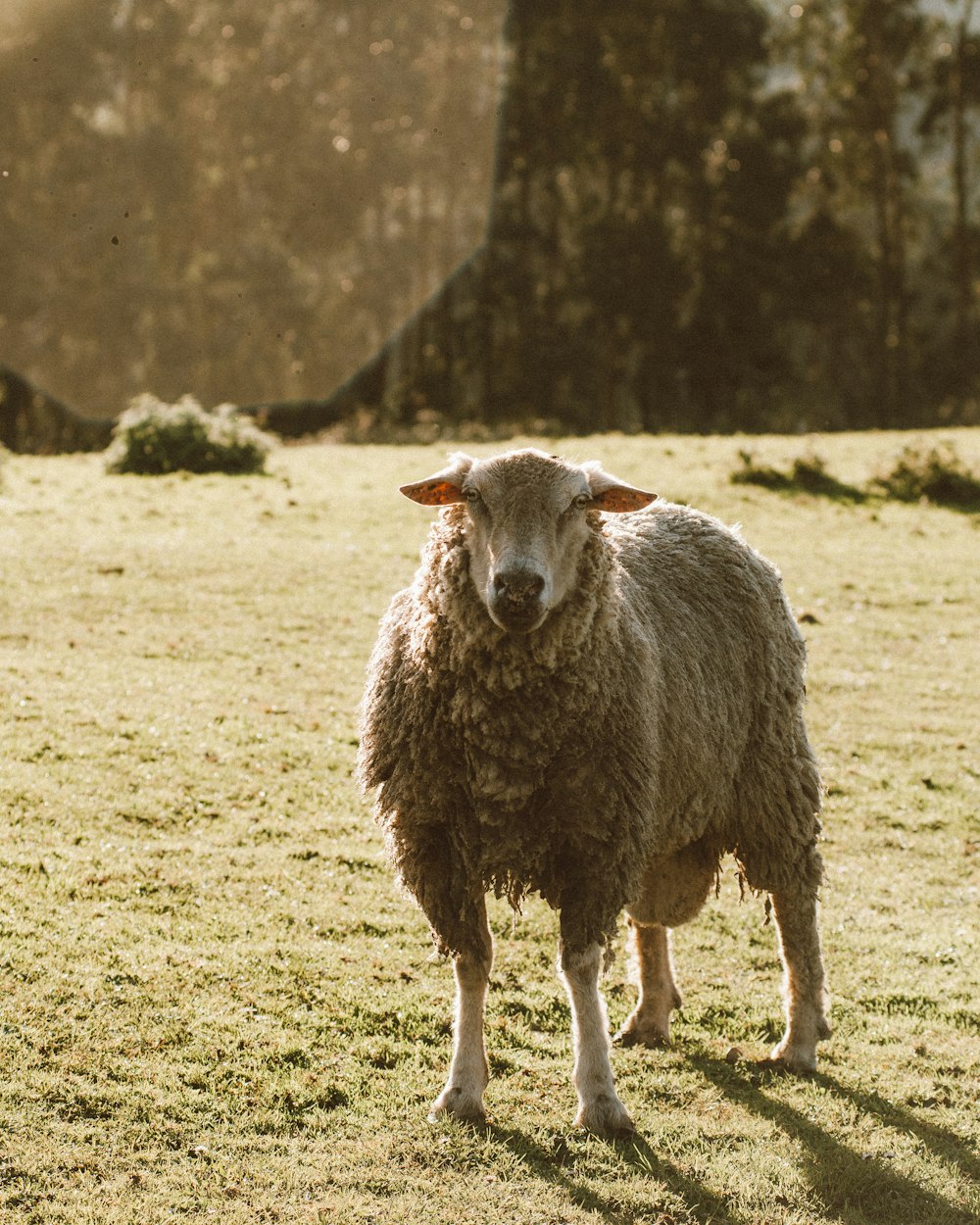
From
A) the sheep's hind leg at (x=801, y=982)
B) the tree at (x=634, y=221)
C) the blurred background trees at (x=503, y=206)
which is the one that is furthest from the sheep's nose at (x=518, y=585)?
the tree at (x=634, y=221)

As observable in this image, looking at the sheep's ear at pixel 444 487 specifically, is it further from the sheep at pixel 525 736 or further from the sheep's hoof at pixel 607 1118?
the sheep's hoof at pixel 607 1118

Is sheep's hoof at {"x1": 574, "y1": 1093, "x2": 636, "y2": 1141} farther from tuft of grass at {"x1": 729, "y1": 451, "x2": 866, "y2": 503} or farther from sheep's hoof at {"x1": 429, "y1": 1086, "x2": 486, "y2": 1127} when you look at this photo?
tuft of grass at {"x1": 729, "y1": 451, "x2": 866, "y2": 503}

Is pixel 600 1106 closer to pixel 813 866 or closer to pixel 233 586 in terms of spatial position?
pixel 813 866

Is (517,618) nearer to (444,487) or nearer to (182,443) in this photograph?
(444,487)

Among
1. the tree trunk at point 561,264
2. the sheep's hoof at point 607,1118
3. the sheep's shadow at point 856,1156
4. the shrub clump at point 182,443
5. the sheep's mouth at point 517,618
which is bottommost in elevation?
the sheep's shadow at point 856,1156

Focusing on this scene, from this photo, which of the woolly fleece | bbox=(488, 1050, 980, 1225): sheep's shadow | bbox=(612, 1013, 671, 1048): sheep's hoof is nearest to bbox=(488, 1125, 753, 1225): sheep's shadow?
bbox=(488, 1050, 980, 1225): sheep's shadow

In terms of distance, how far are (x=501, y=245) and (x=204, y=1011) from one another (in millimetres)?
36103

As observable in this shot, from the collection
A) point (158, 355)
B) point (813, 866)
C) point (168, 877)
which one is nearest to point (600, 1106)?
point (813, 866)

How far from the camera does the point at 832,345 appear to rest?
4066 cm

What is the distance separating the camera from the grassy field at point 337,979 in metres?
5.07

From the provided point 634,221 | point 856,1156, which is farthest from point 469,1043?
point 634,221

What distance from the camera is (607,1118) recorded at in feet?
17.7

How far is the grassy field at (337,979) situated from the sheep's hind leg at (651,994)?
0.18 m

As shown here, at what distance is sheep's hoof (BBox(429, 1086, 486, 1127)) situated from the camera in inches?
214
